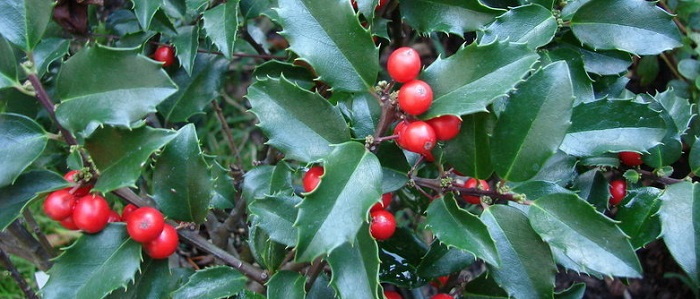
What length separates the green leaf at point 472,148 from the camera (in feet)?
3.97

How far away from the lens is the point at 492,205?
1255 mm

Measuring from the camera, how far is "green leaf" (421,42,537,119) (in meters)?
1.09

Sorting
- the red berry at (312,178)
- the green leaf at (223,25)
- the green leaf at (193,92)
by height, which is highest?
the green leaf at (223,25)

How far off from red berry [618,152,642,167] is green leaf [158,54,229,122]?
1.08 m

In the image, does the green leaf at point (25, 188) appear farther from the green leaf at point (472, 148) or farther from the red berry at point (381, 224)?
the green leaf at point (472, 148)

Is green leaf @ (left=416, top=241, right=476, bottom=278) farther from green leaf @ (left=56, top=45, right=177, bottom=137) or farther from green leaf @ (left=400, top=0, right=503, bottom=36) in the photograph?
green leaf @ (left=56, top=45, right=177, bottom=137)

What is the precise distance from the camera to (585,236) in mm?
1145

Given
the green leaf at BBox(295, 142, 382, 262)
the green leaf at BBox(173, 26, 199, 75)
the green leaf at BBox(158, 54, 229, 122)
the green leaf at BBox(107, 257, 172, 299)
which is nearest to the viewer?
the green leaf at BBox(295, 142, 382, 262)

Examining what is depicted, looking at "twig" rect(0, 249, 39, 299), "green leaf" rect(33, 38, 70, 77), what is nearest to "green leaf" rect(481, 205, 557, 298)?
"green leaf" rect(33, 38, 70, 77)

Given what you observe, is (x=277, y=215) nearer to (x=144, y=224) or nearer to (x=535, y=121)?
(x=144, y=224)

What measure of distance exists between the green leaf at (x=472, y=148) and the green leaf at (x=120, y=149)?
1.76 ft

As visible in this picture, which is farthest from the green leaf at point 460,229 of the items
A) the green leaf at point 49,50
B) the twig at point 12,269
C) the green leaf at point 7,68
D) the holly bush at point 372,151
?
the twig at point 12,269

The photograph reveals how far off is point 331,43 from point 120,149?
17.4 inches

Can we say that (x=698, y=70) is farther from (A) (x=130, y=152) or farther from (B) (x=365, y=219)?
(A) (x=130, y=152)
